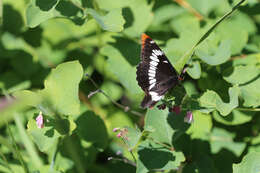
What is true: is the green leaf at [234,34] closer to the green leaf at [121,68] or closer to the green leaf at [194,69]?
the green leaf at [194,69]

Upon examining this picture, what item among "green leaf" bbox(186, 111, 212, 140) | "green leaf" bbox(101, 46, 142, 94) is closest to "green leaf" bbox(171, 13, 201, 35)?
"green leaf" bbox(101, 46, 142, 94)

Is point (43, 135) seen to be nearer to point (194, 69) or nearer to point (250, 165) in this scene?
point (194, 69)

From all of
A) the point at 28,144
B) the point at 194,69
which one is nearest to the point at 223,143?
the point at 194,69

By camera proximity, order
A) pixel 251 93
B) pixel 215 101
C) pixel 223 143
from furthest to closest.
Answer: pixel 223 143, pixel 251 93, pixel 215 101

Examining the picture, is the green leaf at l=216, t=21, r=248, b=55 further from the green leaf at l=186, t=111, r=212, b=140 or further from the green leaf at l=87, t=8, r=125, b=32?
the green leaf at l=87, t=8, r=125, b=32

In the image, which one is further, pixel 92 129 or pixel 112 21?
pixel 92 129

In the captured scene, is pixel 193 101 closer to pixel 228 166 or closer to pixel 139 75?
pixel 139 75

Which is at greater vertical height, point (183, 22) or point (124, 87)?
point (183, 22)
